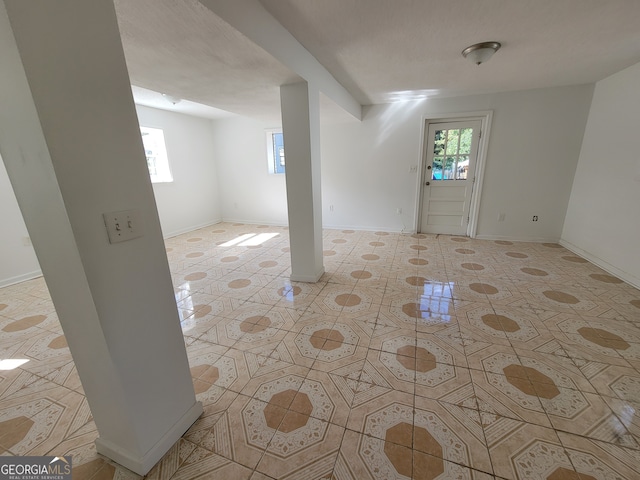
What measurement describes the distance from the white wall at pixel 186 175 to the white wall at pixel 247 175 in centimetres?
25

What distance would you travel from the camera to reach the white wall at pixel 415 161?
12.3ft

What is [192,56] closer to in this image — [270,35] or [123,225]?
[270,35]

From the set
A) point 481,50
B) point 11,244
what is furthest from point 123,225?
point 11,244

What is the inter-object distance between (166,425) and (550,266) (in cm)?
417

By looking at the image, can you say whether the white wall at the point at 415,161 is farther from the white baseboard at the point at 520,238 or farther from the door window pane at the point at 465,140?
the door window pane at the point at 465,140

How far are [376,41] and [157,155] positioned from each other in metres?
4.42

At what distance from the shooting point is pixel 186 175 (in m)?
5.24

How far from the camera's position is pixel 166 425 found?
120 centimetres

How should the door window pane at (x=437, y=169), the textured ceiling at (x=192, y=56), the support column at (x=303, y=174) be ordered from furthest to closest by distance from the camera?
the door window pane at (x=437, y=169), the support column at (x=303, y=174), the textured ceiling at (x=192, y=56)

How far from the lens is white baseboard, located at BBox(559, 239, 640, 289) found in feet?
8.92

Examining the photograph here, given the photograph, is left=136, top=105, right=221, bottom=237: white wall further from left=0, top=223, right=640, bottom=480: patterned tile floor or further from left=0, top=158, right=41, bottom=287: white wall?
left=0, top=223, right=640, bottom=480: patterned tile floor

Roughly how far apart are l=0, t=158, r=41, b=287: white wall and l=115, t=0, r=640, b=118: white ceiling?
244 cm

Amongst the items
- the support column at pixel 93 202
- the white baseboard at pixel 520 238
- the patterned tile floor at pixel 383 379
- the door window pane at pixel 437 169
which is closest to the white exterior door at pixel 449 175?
the door window pane at pixel 437 169

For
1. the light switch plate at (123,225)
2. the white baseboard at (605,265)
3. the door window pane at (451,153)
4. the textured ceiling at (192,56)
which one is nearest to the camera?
the light switch plate at (123,225)
